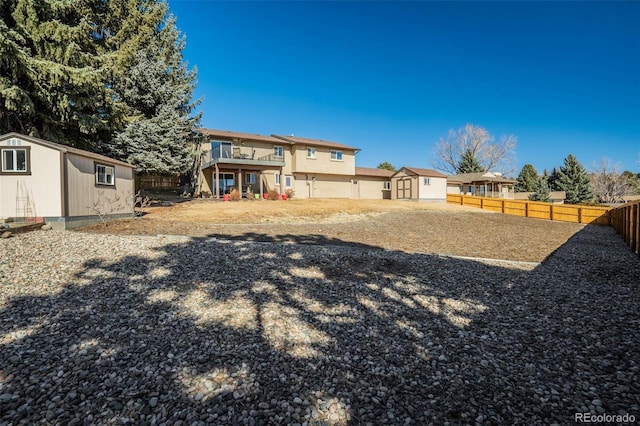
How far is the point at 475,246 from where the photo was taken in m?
10.1

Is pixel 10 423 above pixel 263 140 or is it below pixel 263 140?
below

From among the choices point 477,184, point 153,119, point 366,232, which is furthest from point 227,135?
point 477,184

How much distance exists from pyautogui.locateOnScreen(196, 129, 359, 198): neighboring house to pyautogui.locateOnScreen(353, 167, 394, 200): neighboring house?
Answer: 1.21 meters

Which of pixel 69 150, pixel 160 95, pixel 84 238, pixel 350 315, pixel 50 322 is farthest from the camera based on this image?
pixel 160 95

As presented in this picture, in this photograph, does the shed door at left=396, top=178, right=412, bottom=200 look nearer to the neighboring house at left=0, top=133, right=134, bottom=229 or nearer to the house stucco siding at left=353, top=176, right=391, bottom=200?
the house stucco siding at left=353, top=176, right=391, bottom=200

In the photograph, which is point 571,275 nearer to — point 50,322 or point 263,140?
point 50,322

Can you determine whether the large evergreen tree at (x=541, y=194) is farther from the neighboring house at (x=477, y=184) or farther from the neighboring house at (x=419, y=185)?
the neighboring house at (x=419, y=185)

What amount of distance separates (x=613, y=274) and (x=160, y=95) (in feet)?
78.3

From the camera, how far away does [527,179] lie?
49.9 meters

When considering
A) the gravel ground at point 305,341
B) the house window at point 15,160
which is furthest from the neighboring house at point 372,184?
the gravel ground at point 305,341

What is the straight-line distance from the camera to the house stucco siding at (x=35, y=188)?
9766mm

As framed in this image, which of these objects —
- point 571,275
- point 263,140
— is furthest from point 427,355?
point 263,140

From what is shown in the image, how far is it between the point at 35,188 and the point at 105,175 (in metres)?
2.45

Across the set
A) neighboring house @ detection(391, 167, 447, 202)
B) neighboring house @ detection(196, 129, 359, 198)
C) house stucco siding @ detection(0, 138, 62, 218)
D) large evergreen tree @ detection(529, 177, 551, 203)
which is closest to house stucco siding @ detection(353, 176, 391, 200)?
neighboring house @ detection(196, 129, 359, 198)
